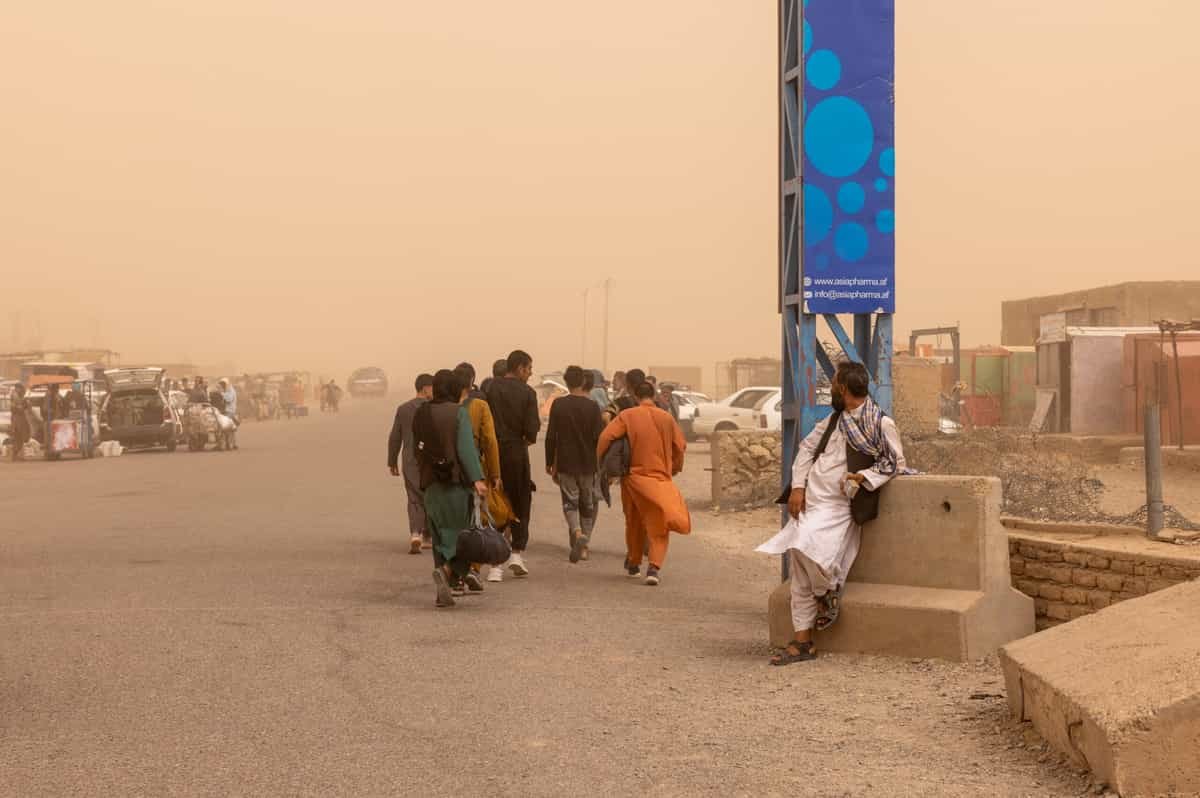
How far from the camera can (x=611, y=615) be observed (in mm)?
9664

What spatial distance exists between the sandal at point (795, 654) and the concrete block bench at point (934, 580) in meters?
0.23

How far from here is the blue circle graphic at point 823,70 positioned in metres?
9.94

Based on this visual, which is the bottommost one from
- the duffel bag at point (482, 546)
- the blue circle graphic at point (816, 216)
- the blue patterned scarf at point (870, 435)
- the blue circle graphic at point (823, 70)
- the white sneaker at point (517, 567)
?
the white sneaker at point (517, 567)

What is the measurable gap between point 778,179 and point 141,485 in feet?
50.4

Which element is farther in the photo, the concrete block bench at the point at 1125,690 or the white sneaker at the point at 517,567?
the white sneaker at the point at 517,567

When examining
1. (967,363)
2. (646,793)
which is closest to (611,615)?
(646,793)

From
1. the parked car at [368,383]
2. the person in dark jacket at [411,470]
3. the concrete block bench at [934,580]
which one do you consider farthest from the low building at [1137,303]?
the parked car at [368,383]

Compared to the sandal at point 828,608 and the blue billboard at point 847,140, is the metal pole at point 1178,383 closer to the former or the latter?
the blue billboard at point 847,140

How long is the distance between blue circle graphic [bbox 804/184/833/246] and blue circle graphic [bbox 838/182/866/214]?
0.09 metres

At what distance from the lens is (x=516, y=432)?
12430mm

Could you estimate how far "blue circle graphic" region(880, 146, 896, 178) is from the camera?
10.0m

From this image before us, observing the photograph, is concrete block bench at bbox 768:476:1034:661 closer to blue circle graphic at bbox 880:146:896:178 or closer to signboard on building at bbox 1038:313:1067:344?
blue circle graphic at bbox 880:146:896:178

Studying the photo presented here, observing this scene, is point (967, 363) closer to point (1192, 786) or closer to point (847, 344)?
point (847, 344)

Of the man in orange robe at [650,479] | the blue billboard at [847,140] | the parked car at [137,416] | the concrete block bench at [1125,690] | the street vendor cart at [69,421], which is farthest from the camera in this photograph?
the parked car at [137,416]
